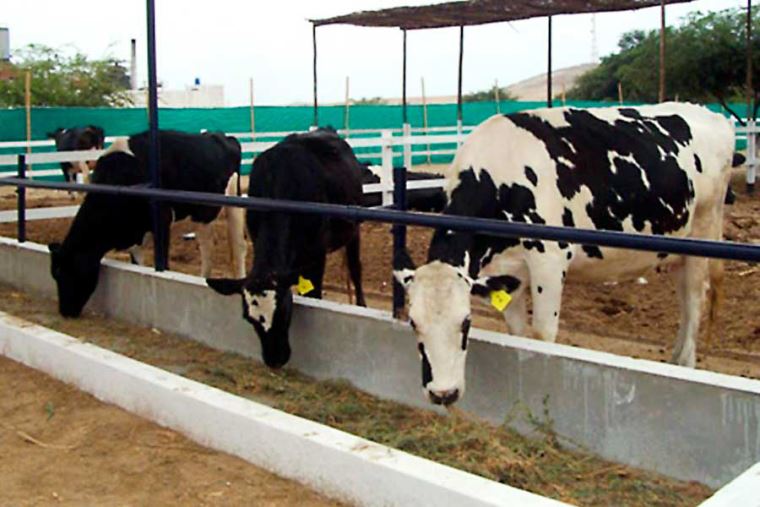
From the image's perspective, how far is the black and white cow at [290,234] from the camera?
5.33 metres

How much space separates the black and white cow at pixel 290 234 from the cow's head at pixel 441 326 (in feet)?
4.23

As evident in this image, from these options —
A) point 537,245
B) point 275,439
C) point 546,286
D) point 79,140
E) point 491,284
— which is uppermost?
point 79,140

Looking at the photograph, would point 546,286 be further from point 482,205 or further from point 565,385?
point 565,385

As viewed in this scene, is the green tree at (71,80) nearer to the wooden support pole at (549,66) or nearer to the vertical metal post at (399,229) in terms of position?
the wooden support pole at (549,66)

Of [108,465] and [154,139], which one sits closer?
[108,465]

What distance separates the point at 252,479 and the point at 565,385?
141cm

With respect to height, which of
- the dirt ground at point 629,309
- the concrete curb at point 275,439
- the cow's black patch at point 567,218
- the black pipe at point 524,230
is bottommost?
the dirt ground at point 629,309

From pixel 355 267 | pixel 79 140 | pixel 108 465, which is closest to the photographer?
pixel 108 465

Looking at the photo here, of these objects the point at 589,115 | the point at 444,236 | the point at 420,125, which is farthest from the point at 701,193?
the point at 420,125

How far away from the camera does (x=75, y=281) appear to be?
22.3ft

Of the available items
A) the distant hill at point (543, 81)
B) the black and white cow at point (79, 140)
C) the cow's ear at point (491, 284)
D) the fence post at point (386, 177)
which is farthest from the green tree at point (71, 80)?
the distant hill at point (543, 81)

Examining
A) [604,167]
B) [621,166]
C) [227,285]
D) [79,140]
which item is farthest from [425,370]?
[79,140]

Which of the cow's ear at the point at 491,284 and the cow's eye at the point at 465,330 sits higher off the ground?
the cow's ear at the point at 491,284

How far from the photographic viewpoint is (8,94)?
96.7 ft
